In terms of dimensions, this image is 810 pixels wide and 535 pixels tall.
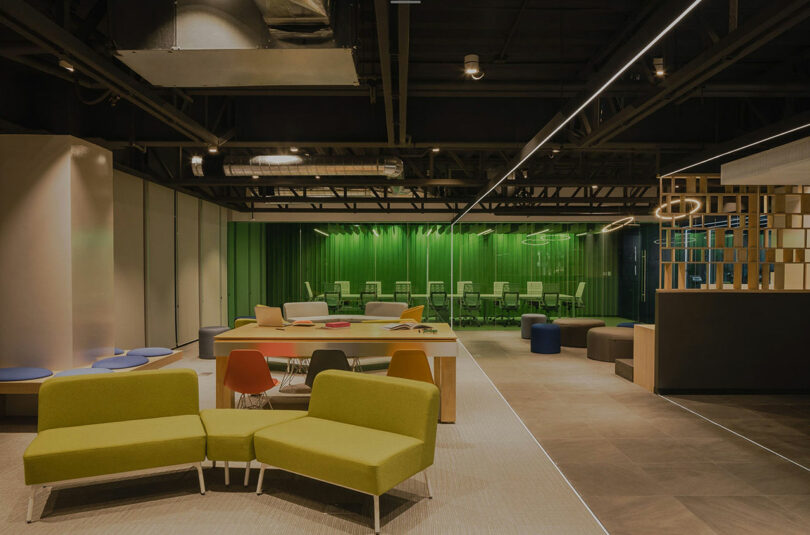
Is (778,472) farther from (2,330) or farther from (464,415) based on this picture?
(2,330)

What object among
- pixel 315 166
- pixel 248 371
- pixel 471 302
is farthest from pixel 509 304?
pixel 248 371

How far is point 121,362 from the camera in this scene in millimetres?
5867

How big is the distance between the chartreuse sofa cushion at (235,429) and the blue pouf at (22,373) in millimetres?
2333

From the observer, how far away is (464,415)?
5.76 meters

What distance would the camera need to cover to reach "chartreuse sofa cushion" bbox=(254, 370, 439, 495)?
326 centimetres

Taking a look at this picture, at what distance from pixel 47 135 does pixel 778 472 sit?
780 centimetres

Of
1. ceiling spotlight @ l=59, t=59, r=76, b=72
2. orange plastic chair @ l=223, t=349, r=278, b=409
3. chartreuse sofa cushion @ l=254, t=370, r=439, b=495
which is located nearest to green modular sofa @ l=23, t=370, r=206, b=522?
chartreuse sofa cushion @ l=254, t=370, r=439, b=495

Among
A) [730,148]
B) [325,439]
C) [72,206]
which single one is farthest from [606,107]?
[72,206]

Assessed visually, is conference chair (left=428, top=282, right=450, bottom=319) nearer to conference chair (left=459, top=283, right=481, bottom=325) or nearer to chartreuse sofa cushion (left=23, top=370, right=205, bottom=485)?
conference chair (left=459, top=283, right=481, bottom=325)

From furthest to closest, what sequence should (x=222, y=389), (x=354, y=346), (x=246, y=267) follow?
(x=246, y=267), (x=354, y=346), (x=222, y=389)

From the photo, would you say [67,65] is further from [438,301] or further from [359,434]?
[438,301]

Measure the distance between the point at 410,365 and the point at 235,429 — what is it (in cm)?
180

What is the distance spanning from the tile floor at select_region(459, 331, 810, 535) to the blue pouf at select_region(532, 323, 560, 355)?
2247 mm

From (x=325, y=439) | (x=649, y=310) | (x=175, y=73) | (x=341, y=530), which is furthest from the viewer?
(x=649, y=310)
